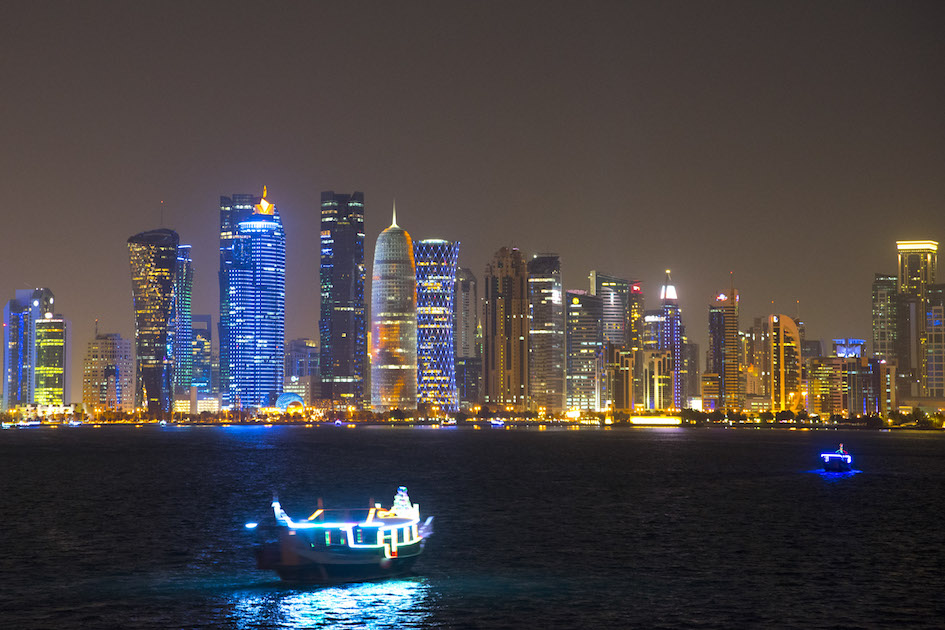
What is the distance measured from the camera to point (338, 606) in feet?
198

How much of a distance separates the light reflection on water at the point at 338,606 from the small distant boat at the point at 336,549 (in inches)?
32.5

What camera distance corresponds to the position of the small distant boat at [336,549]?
64.1 metres

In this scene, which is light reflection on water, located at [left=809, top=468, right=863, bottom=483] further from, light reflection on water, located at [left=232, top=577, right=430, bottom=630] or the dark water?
light reflection on water, located at [left=232, top=577, right=430, bottom=630]

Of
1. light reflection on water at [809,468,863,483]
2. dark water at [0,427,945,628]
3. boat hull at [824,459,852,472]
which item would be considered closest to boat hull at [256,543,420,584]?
dark water at [0,427,945,628]

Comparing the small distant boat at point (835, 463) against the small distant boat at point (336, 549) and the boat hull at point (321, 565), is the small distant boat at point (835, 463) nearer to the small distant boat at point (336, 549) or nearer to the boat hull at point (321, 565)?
the small distant boat at point (336, 549)

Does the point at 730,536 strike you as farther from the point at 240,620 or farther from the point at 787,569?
the point at 240,620

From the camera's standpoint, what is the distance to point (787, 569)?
76.1 metres

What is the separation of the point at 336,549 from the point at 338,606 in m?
4.91

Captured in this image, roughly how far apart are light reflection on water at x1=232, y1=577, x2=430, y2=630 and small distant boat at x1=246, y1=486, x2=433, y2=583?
83cm

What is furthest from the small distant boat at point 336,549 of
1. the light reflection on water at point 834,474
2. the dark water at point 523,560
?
the light reflection on water at point 834,474

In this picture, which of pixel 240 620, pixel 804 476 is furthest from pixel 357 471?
pixel 240 620

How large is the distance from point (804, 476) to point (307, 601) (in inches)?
5107

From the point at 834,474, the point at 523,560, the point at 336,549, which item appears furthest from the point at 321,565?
the point at 834,474

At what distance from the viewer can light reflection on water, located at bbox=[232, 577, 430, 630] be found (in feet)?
187
